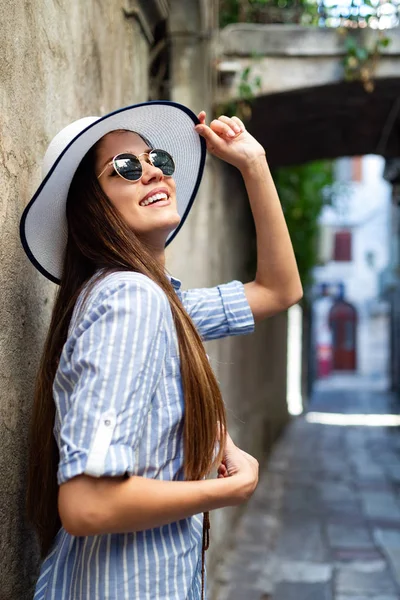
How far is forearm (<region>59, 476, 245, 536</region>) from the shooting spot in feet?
4.36

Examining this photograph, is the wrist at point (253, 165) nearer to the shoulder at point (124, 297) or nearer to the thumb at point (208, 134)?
the thumb at point (208, 134)

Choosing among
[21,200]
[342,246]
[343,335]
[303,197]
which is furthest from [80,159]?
[343,335]

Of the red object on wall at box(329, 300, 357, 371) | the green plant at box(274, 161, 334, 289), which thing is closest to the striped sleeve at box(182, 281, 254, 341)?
the green plant at box(274, 161, 334, 289)

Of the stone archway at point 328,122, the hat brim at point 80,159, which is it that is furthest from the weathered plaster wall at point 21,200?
the stone archway at point 328,122

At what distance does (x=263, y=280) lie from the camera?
212cm

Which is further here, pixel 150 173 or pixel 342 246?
pixel 342 246

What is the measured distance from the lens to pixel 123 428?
4.40 ft

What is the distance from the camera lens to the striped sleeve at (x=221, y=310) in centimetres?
209

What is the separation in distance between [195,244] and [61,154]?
10.8 ft

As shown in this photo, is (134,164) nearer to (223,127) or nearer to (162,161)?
(162,161)

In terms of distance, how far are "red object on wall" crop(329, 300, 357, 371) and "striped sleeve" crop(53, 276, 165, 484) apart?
37.4 metres

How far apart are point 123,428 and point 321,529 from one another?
18.4 ft

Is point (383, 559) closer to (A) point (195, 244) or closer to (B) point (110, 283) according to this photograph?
(A) point (195, 244)

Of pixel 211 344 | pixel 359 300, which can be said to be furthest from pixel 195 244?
pixel 359 300
